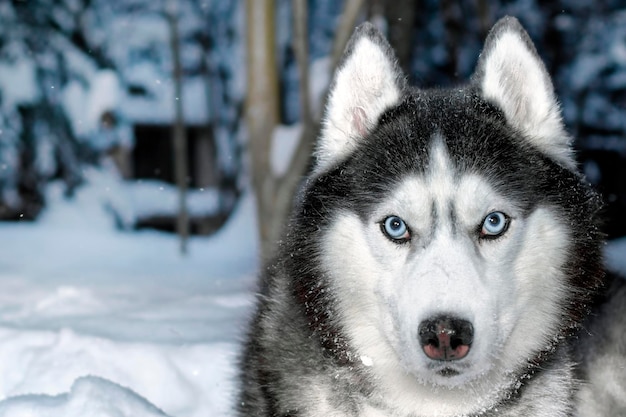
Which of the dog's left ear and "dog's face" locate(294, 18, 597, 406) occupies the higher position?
the dog's left ear

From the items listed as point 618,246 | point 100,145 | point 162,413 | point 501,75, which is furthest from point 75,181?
point 501,75

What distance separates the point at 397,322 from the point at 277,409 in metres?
0.76

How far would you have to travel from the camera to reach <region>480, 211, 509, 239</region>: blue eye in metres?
2.75

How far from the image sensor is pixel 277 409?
3180 millimetres

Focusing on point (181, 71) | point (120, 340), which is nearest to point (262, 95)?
point (120, 340)

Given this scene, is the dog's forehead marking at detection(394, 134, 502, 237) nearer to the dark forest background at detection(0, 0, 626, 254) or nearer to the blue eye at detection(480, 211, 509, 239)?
the blue eye at detection(480, 211, 509, 239)

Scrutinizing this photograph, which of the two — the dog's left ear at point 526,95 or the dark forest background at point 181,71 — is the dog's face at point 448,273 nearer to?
the dog's left ear at point 526,95

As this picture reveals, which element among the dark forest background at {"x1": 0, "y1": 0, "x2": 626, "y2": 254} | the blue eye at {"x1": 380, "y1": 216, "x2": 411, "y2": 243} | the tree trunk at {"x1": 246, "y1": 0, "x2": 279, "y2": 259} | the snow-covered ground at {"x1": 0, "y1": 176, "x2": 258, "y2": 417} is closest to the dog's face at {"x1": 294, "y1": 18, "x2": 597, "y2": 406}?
the blue eye at {"x1": 380, "y1": 216, "x2": 411, "y2": 243}

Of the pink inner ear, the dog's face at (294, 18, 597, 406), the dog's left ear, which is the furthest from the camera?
the pink inner ear

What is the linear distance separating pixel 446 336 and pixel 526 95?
1036 millimetres

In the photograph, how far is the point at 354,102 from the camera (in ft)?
10.2

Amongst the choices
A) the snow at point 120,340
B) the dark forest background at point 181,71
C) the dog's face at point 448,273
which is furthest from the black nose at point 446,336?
the dark forest background at point 181,71

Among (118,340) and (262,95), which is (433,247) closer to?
(118,340)

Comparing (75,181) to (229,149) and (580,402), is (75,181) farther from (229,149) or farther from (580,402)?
(580,402)
